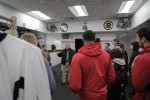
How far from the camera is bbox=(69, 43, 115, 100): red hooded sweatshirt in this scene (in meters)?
1.86

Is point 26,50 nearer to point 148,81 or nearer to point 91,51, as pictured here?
point 91,51

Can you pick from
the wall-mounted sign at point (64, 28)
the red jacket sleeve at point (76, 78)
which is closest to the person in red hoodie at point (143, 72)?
the red jacket sleeve at point (76, 78)

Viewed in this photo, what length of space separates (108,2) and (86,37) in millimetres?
4056

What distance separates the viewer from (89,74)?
1.92 m

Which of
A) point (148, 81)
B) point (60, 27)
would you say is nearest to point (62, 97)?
point (148, 81)

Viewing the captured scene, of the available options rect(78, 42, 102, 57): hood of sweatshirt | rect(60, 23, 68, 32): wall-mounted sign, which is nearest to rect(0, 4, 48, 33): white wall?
rect(60, 23, 68, 32): wall-mounted sign

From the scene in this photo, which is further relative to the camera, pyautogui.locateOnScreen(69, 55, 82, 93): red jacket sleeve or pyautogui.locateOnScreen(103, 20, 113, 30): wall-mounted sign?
pyautogui.locateOnScreen(103, 20, 113, 30): wall-mounted sign

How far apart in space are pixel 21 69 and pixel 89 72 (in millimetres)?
1121

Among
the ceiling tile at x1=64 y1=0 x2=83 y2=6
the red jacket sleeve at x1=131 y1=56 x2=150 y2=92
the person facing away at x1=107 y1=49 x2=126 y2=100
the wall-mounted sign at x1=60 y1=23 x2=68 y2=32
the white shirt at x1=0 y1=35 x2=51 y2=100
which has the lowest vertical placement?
the person facing away at x1=107 y1=49 x2=126 y2=100

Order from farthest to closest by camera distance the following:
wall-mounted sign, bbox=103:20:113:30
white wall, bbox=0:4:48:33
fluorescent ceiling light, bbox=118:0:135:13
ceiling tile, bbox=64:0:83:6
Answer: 1. wall-mounted sign, bbox=103:20:113:30
2. fluorescent ceiling light, bbox=118:0:135:13
3. white wall, bbox=0:4:48:33
4. ceiling tile, bbox=64:0:83:6

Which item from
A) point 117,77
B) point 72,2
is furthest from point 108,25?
point 117,77

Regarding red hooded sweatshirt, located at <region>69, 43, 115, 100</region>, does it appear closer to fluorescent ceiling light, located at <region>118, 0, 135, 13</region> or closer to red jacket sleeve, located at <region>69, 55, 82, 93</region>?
red jacket sleeve, located at <region>69, 55, 82, 93</region>

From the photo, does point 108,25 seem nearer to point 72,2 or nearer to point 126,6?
point 126,6

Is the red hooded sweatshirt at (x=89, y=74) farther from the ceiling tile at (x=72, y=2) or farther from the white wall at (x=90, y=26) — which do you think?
the white wall at (x=90, y=26)
